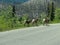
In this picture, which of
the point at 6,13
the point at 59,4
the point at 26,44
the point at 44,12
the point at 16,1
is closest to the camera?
the point at 26,44

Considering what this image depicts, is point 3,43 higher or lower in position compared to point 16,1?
lower

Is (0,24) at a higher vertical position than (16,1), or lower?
lower

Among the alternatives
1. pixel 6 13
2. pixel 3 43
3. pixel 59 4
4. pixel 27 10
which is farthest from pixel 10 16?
pixel 59 4

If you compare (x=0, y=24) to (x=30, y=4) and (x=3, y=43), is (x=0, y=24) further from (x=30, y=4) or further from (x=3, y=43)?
(x=30, y=4)

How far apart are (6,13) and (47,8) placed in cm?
1516

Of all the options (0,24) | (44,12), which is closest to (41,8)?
(44,12)

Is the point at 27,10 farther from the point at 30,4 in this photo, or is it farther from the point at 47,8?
the point at 47,8

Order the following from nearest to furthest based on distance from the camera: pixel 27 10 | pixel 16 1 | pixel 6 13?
1. pixel 6 13
2. pixel 16 1
3. pixel 27 10

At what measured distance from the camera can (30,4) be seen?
125ft

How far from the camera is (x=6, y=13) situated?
87.4ft

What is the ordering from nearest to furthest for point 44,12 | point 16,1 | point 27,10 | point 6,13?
point 6,13 < point 16,1 < point 27,10 < point 44,12

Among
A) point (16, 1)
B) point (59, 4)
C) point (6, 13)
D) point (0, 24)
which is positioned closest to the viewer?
point (0, 24)

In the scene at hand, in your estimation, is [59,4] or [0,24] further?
[59,4]

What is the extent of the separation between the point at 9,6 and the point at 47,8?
13.8 meters
